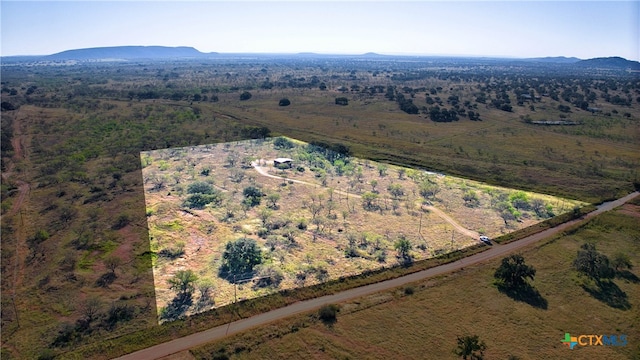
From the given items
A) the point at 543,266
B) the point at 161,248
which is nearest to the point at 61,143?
the point at 161,248

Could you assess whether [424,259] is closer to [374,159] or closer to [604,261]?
[604,261]

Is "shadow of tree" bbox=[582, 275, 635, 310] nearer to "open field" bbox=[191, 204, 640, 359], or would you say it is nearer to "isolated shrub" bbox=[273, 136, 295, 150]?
"open field" bbox=[191, 204, 640, 359]

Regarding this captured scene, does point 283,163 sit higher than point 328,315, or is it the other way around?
point 283,163

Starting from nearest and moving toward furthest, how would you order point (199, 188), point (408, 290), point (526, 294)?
point (526, 294) < point (408, 290) < point (199, 188)

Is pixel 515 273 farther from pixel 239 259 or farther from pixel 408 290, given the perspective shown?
pixel 239 259

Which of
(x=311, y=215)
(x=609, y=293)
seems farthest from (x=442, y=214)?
(x=609, y=293)

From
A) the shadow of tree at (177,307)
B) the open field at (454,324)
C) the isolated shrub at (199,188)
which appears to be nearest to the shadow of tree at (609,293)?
the open field at (454,324)
